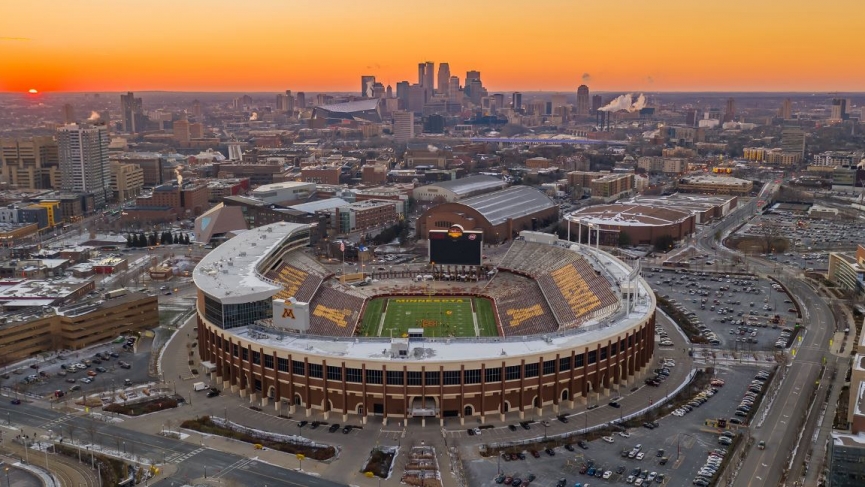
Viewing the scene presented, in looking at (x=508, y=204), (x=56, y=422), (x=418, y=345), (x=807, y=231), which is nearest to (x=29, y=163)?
(x=508, y=204)

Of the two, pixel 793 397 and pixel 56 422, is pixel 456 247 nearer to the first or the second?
pixel 793 397

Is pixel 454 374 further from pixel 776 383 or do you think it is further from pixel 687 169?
pixel 687 169

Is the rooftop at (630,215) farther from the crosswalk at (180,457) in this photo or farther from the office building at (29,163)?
the office building at (29,163)

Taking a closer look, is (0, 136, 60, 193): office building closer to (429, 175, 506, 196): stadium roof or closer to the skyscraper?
the skyscraper

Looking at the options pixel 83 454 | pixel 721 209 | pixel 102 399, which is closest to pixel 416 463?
pixel 83 454

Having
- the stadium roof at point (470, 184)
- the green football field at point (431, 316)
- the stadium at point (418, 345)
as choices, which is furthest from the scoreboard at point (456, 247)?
the stadium roof at point (470, 184)

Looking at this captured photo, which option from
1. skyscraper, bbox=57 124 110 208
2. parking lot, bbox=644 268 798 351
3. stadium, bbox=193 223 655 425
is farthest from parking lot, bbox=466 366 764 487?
skyscraper, bbox=57 124 110 208
